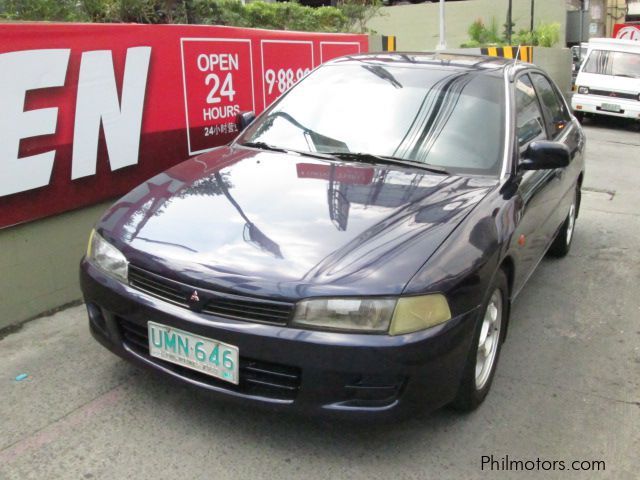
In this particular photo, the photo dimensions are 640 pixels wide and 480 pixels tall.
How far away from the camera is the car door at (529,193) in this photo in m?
3.50

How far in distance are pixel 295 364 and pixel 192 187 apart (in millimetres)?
1247

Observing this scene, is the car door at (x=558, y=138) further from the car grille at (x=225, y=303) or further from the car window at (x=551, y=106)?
the car grille at (x=225, y=303)

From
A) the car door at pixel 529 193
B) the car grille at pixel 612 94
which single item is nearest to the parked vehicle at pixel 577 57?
the car grille at pixel 612 94

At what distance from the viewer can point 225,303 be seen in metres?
2.57

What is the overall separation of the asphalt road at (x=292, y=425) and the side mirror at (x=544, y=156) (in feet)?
3.60

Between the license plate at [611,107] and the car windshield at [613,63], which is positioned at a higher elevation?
the car windshield at [613,63]

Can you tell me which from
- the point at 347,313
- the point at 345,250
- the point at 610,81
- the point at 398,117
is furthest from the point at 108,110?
the point at 610,81

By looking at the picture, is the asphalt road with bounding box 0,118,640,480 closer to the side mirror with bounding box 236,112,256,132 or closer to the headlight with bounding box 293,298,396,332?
the headlight with bounding box 293,298,396,332

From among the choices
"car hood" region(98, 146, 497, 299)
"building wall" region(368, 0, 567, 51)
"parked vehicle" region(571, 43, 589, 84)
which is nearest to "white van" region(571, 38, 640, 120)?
"parked vehicle" region(571, 43, 589, 84)

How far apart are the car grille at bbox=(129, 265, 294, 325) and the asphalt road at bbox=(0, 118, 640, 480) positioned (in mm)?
530

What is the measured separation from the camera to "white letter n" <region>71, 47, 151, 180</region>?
4.20 metres

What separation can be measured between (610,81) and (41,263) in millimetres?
13808

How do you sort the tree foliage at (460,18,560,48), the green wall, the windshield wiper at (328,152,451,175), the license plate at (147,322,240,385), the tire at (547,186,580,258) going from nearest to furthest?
the license plate at (147,322,240,385)
the windshield wiper at (328,152,451,175)
the green wall
the tire at (547,186,580,258)
the tree foliage at (460,18,560,48)

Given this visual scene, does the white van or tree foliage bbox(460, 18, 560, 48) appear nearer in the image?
the white van
